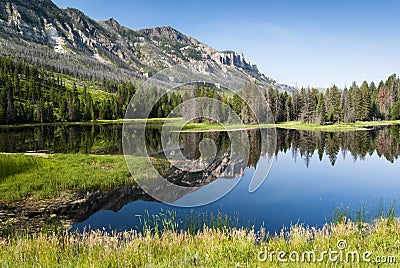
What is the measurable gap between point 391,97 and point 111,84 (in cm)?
14002

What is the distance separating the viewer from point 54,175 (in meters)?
23.4

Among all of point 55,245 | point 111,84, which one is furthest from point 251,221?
point 111,84

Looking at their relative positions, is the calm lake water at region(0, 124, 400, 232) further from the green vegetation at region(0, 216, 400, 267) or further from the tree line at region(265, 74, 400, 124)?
the tree line at region(265, 74, 400, 124)

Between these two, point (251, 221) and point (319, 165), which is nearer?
point (251, 221)

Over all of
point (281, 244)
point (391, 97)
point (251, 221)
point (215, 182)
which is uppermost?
point (391, 97)

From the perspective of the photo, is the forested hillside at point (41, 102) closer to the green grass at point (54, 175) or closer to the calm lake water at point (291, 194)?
the calm lake water at point (291, 194)

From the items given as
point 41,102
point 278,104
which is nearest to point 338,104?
point 278,104

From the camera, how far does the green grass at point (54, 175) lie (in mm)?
20266

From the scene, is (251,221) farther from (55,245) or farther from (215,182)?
(55,245)

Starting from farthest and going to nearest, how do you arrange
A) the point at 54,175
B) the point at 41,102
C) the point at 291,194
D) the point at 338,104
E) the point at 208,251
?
the point at 41,102
the point at 338,104
the point at 54,175
the point at 291,194
the point at 208,251

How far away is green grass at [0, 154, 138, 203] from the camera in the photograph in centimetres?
2027

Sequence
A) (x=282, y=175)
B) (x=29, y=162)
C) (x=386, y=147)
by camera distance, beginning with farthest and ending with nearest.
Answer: (x=386, y=147) < (x=282, y=175) < (x=29, y=162)

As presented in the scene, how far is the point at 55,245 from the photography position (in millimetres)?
9188

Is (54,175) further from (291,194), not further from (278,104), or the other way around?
(278,104)
